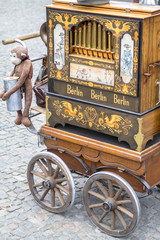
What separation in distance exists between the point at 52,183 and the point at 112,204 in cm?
70

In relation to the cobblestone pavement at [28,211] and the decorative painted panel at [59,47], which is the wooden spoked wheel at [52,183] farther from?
the decorative painted panel at [59,47]

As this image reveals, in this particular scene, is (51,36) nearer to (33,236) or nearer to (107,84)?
(107,84)

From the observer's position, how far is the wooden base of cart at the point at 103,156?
13.6ft

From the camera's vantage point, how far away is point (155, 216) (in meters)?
4.73

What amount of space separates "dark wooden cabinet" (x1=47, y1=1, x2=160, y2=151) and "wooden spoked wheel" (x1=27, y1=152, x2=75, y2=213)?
1.40 ft

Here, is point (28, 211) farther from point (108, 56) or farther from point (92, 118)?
point (108, 56)

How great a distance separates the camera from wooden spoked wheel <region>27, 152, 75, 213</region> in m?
4.46

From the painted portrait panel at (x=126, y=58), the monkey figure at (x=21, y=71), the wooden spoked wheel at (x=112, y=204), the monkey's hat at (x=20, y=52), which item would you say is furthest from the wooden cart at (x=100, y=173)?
the monkey's hat at (x=20, y=52)

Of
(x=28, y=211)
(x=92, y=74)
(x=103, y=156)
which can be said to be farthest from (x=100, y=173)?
(x=28, y=211)

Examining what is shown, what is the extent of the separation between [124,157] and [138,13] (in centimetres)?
124

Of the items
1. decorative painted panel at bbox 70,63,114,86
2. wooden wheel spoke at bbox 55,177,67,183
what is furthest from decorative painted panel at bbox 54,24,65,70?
wooden wheel spoke at bbox 55,177,67,183

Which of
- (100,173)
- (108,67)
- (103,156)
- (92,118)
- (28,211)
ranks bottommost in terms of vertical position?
(28,211)

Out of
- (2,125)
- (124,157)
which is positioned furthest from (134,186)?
(2,125)

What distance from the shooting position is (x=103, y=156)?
4352mm
